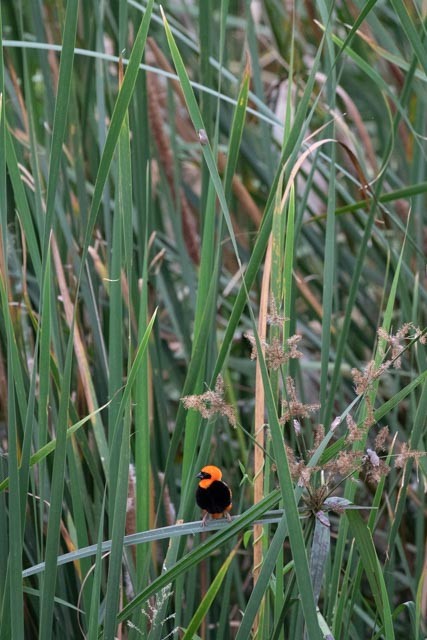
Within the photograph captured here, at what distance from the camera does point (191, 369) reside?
855mm

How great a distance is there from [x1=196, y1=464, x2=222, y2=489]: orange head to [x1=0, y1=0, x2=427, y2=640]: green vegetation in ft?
0.07

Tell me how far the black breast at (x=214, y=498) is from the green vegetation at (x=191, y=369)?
3 cm

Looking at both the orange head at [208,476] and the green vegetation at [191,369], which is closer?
the green vegetation at [191,369]

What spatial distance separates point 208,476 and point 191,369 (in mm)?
146

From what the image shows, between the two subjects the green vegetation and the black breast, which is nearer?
the green vegetation

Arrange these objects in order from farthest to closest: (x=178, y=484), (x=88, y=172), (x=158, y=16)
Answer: (x=88, y=172) → (x=178, y=484) → (x=158, y=16)

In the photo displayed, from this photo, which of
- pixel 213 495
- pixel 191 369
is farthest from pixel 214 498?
pixel 191 369

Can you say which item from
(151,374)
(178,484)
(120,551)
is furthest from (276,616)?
(178,484)

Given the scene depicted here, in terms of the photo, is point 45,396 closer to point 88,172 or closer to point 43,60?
point 43,60

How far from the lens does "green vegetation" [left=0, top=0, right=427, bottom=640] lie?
77 centimetres

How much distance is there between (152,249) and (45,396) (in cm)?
57

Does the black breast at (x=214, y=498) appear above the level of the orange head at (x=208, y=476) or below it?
below

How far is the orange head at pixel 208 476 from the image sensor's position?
931 mm

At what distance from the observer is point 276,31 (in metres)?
1.92
